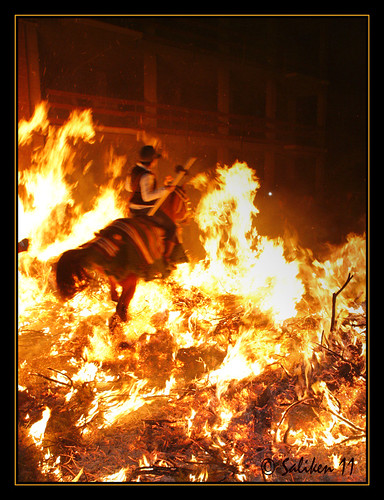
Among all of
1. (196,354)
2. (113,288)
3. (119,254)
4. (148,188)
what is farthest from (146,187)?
(196,354)

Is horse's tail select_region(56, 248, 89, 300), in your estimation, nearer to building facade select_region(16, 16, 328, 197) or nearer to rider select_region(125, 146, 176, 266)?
rider select_region(125, 146, 176, 266)

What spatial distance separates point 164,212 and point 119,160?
47cm

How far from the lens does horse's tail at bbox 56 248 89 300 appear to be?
269 cm

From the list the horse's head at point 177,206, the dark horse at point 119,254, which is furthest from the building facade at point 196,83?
the dark horse at point 119,254

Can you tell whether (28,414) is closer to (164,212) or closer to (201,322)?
(201,322)

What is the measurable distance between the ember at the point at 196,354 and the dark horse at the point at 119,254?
2.8 inches

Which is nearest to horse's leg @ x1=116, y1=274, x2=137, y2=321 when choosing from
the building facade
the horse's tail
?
the horse's tail

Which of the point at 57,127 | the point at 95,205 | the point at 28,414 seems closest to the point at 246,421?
the point at 28,414

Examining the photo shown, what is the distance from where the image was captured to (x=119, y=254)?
8.88 ft

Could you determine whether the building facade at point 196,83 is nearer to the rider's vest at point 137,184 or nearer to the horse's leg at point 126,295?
the rider's vest at point 137,184

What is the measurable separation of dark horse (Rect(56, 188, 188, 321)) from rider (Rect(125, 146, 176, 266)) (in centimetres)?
4

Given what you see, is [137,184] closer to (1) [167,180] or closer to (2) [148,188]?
(2) [148,188]

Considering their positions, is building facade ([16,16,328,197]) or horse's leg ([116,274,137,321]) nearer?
building facade ([16,16,328,197])

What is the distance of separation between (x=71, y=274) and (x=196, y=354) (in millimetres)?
1043
